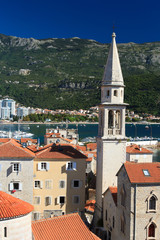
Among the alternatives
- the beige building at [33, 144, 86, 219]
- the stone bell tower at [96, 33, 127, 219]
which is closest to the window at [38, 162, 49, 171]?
the beige building at [33, 144, 86, 219]

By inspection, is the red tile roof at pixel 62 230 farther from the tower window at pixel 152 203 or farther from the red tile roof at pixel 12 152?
the red tile roof at pixel 12 152

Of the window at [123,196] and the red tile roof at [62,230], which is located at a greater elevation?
the window at [123,196]

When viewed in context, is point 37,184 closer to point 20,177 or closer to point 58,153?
point 20,177

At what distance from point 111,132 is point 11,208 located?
14033mm

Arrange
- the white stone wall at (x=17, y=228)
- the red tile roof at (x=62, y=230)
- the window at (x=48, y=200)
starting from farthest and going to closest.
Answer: the window at (x=48, y=200) < the red tile roof at (x=62, y=230) < the white stone wall at (x=17, y=228)

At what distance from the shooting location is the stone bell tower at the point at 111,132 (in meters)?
24.3

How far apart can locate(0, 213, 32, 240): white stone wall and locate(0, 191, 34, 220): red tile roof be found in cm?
19

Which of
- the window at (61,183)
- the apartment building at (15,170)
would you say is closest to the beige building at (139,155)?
the window at (61,183)

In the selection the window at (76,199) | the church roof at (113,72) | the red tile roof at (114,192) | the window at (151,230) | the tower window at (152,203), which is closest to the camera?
the tower window at (152,203)

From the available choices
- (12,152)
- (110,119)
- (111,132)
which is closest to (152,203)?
(111,132)

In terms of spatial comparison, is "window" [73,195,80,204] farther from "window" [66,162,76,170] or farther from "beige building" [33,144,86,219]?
"window" [66,162,76,170]

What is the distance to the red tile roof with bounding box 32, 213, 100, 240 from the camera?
16.4m

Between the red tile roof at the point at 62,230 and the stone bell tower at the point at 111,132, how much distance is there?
23.5 feet

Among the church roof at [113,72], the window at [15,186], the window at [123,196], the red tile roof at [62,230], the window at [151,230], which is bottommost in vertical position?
the window at [151,230]
